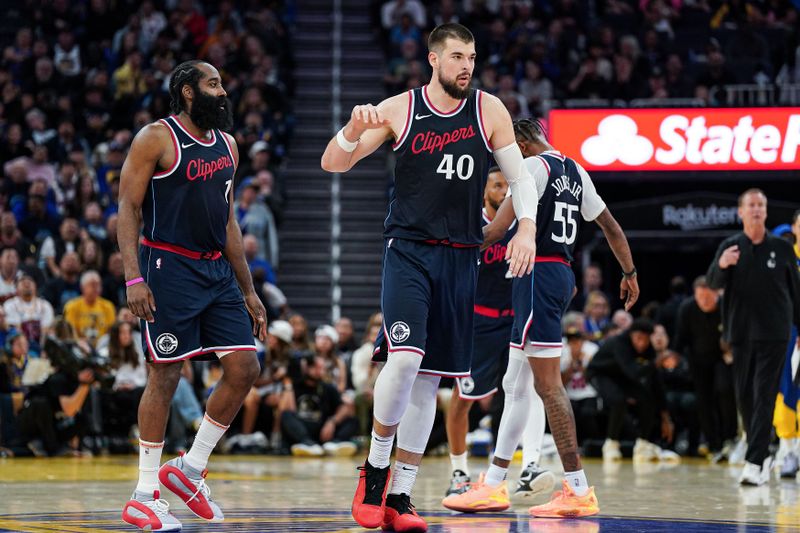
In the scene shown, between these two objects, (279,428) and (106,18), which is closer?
(279,428)

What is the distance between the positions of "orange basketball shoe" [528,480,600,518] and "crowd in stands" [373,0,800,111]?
11.9 meters

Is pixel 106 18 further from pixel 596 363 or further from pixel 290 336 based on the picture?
pixel 596 363

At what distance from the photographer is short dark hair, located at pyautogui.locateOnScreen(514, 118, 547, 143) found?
24.1 feet

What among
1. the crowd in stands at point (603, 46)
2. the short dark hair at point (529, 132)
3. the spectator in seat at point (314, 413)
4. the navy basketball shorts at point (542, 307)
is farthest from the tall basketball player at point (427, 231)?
the crowd in stands at point (603, 46)

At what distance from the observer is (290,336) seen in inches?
539

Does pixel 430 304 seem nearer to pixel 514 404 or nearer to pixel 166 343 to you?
pixel 166 343

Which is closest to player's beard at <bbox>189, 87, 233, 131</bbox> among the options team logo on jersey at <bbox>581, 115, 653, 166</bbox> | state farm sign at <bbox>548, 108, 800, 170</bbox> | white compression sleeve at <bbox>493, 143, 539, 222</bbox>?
white compression sleeve at <bbox>493, 143, 539, 222</bbox>

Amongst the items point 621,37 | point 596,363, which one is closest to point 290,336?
point 596,363

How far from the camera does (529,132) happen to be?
7340 millimetres

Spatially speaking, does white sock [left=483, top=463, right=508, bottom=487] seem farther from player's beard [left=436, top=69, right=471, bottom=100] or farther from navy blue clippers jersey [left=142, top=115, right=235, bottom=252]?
player's beard [left=436, top=69, right=471, bottom=100]

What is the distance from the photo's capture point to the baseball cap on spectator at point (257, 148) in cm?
1725

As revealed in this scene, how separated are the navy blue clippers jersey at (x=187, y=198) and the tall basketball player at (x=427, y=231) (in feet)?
2.00

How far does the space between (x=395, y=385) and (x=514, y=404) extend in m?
1.81

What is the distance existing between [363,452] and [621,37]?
9.66m
